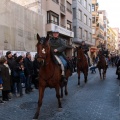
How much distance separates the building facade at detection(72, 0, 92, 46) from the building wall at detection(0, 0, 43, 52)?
18.0 m

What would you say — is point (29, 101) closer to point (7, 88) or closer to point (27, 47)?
point (7, 88)

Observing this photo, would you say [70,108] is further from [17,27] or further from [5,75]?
[17,27]

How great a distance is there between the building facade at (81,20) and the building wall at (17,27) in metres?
18.0

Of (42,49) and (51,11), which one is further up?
(51,11)

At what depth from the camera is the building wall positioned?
1842cm

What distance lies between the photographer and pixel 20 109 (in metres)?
7.77

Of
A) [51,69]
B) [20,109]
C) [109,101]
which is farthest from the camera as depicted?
[109,101]

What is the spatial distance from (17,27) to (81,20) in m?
25.8

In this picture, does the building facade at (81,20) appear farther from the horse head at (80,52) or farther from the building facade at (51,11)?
the horse head at (80,52)

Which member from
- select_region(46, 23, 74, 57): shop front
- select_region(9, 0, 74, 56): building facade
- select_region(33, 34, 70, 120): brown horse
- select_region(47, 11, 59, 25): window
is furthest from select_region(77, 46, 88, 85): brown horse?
select_region(47, 11, 59, 25): window

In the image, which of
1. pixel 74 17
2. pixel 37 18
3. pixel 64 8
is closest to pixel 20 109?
pixel 37 18

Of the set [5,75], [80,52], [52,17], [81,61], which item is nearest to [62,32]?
[52,17]

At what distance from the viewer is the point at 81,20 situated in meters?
44.2

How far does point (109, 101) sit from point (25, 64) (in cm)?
446
